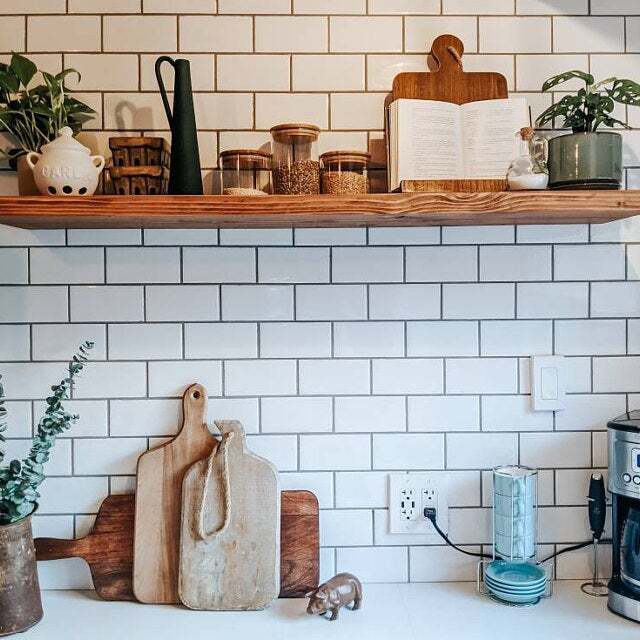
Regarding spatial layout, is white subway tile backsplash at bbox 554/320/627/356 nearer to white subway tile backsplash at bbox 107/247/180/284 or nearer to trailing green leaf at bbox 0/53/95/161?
white subway tile backsplash at bbox 107/247/180/284

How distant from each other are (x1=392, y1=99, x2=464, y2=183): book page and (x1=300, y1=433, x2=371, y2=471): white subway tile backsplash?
563mm

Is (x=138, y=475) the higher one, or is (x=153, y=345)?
(x=153, y=345)

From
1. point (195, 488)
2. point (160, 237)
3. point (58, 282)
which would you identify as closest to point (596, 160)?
point (160, 237)

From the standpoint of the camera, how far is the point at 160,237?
63.3 inches

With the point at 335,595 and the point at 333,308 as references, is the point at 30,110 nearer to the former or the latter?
the point at 333,308

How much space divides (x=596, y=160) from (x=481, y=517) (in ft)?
2.56

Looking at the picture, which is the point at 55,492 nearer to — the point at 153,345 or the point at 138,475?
the point at 138,475

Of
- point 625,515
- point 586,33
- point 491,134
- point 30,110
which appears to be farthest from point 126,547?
point 586,33

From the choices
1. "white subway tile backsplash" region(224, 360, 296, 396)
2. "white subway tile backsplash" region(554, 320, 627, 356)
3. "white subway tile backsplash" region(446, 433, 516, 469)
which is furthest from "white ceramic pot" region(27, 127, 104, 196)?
"white subway tile backsplash" region(554, 320, 627, 356)

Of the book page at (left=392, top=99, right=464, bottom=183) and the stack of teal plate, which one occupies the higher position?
the book page at (left=392, top=99, right=464, bottom=183)

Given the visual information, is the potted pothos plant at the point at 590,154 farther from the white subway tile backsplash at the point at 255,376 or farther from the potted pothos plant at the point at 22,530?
the potted pothos plant at the point at 22,530

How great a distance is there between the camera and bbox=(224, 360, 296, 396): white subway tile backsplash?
162 centimetres

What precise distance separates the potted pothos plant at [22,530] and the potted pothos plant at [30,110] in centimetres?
44

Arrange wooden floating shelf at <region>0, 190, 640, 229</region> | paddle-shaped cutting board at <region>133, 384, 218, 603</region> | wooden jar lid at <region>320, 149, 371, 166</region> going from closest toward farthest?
wooden floating shelf at <region>0, 190, 640, 229</region> < wooden jar lid at <region>320, 149, 371, 166</region> < paddle-shaped cutting board at <region>133, 384, 218, 603</region>
